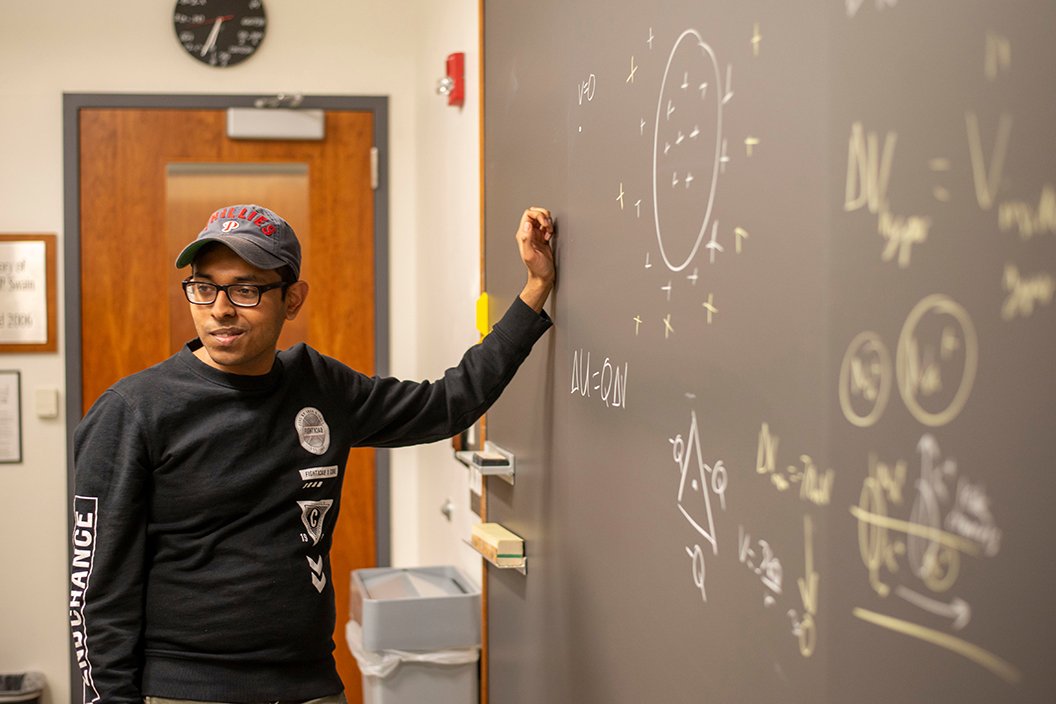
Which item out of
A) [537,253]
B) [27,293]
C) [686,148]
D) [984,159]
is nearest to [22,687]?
[27,293]

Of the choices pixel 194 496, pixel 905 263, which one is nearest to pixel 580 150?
pixel 194 496

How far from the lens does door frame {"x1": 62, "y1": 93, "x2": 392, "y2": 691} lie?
3.54m

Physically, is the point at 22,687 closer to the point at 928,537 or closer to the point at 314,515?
the point at 314,515

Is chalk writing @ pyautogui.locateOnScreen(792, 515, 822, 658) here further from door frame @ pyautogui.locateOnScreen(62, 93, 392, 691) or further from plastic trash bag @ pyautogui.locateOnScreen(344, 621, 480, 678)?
door frame @ pyautogui.locateOnScreen(62, 93, 392, 691)

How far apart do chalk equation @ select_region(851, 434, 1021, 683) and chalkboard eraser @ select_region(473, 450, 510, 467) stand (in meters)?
1.30

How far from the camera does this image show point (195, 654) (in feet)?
5.29

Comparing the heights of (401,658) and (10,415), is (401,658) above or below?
below

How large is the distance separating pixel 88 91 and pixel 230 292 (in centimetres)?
228

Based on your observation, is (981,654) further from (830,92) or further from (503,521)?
(503,521)

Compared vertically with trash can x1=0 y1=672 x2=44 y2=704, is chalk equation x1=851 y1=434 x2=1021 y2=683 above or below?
above

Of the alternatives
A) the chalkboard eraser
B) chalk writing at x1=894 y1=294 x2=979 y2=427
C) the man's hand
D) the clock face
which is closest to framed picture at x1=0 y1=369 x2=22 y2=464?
the clock face

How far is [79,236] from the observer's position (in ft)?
11.7

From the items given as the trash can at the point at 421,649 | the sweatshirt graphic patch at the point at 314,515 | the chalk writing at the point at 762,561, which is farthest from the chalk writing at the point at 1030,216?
the trash can at the point at 421,649

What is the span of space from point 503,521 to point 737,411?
1.17 m
